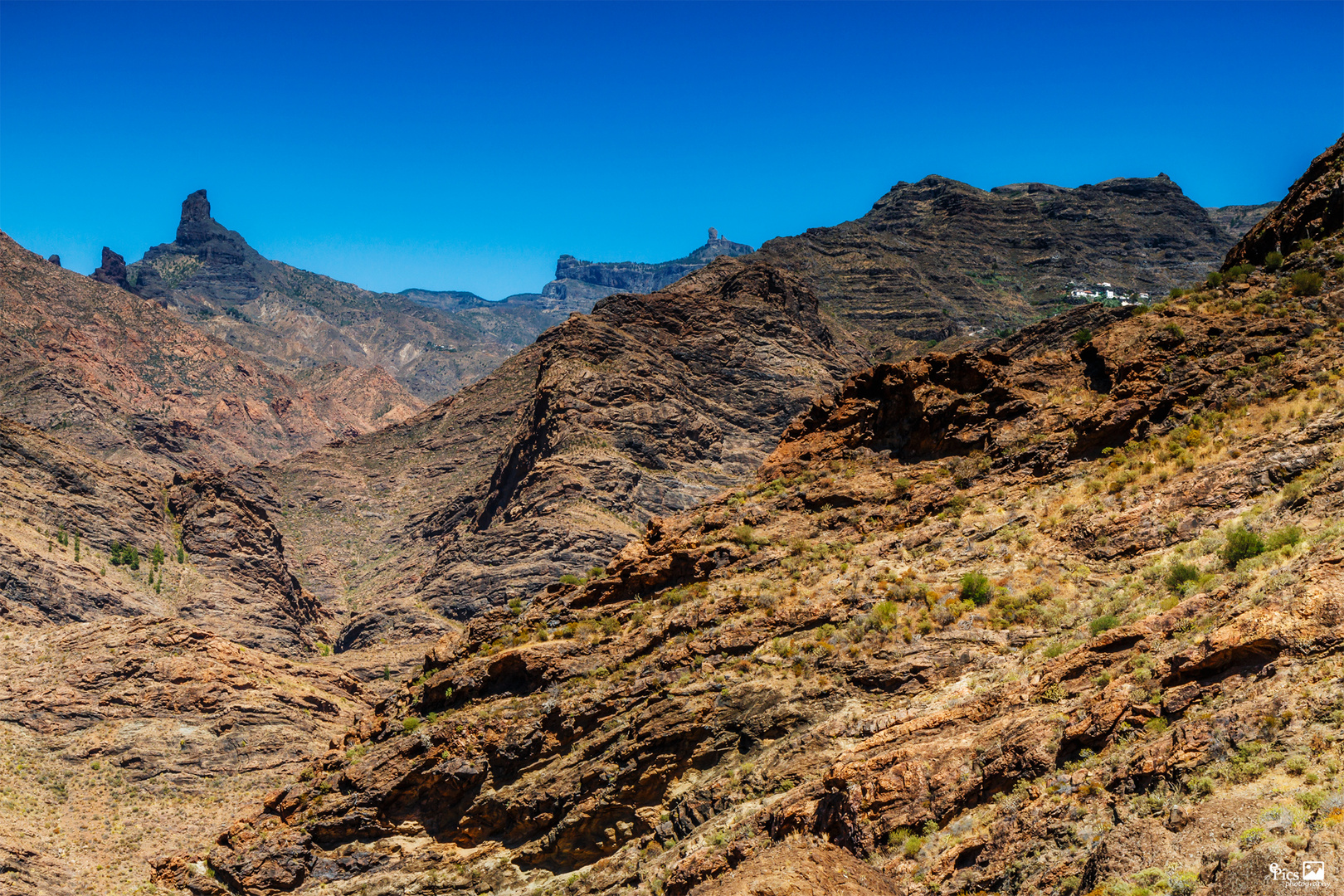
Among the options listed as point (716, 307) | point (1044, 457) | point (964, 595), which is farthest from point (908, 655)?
point (716, 307)

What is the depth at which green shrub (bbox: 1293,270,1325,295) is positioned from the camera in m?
35.4

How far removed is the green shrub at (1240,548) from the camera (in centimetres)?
2323

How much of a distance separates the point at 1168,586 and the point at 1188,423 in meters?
9.66

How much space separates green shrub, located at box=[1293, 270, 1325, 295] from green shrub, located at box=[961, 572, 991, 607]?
16.0 meters

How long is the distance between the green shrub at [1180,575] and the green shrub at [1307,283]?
16.1 m

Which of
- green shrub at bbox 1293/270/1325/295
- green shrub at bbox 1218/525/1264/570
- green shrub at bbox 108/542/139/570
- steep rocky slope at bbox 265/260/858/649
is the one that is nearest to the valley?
green shrub at bbox 1218/525/1264/570

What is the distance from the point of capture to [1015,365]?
4069 cm

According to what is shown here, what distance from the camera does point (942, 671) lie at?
90.9 feet

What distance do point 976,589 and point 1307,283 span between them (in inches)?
664

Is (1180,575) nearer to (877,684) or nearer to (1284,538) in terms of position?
(1284,538)

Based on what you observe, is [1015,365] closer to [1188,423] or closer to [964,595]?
[1188,423]
